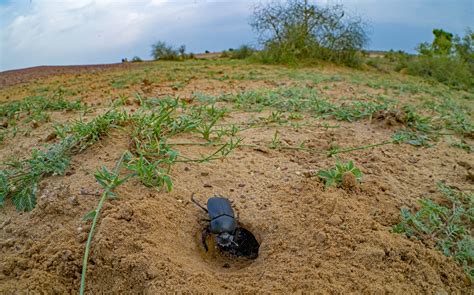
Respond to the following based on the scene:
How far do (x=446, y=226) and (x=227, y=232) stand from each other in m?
0.99

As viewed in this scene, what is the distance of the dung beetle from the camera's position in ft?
5.31

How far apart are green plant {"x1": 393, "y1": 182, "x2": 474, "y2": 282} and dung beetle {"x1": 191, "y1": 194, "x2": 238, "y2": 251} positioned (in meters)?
0.70

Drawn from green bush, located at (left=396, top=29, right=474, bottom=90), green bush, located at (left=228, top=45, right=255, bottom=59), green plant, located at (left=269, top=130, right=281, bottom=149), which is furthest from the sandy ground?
green bush, located at (left=228, top=45, right=255, bottom=59)

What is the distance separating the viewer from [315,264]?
1514 millimetres

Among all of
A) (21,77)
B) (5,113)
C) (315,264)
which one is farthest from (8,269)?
(21,77)

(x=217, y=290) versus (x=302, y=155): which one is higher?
(x=302, y=155)

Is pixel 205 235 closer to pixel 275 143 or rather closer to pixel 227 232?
pixel 227 232

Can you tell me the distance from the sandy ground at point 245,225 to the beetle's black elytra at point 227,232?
4 centimetres

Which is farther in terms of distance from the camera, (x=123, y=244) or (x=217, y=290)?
(x=123, y=244)

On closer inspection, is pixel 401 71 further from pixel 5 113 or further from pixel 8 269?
pixel 8 269

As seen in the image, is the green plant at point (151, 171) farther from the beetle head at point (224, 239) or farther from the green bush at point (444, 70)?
the green bush at point (444, 70)

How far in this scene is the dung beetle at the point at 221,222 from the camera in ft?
→ 5.31

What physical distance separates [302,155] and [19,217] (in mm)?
1477

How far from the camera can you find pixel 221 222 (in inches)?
63.4
